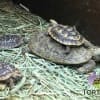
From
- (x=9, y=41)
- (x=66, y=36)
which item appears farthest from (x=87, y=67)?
(x=9, y=41)

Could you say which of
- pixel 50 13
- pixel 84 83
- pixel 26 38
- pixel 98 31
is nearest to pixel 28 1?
pixel 50 13

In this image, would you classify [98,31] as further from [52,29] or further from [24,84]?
[24,84]

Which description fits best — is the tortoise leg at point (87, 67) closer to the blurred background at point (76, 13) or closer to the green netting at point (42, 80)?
the green netting at point (42, 80)

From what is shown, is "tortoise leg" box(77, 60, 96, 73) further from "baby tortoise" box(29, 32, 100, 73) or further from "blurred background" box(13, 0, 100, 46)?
"blurred background" box(13, 0, 100, 46)

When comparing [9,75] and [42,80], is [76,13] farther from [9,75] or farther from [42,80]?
[9,75]

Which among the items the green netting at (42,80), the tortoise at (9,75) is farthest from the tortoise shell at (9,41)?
the tortoise at (9,75)

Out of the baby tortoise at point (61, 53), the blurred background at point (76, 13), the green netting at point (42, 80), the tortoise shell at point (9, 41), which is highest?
the blurred background at point (76, 13)
